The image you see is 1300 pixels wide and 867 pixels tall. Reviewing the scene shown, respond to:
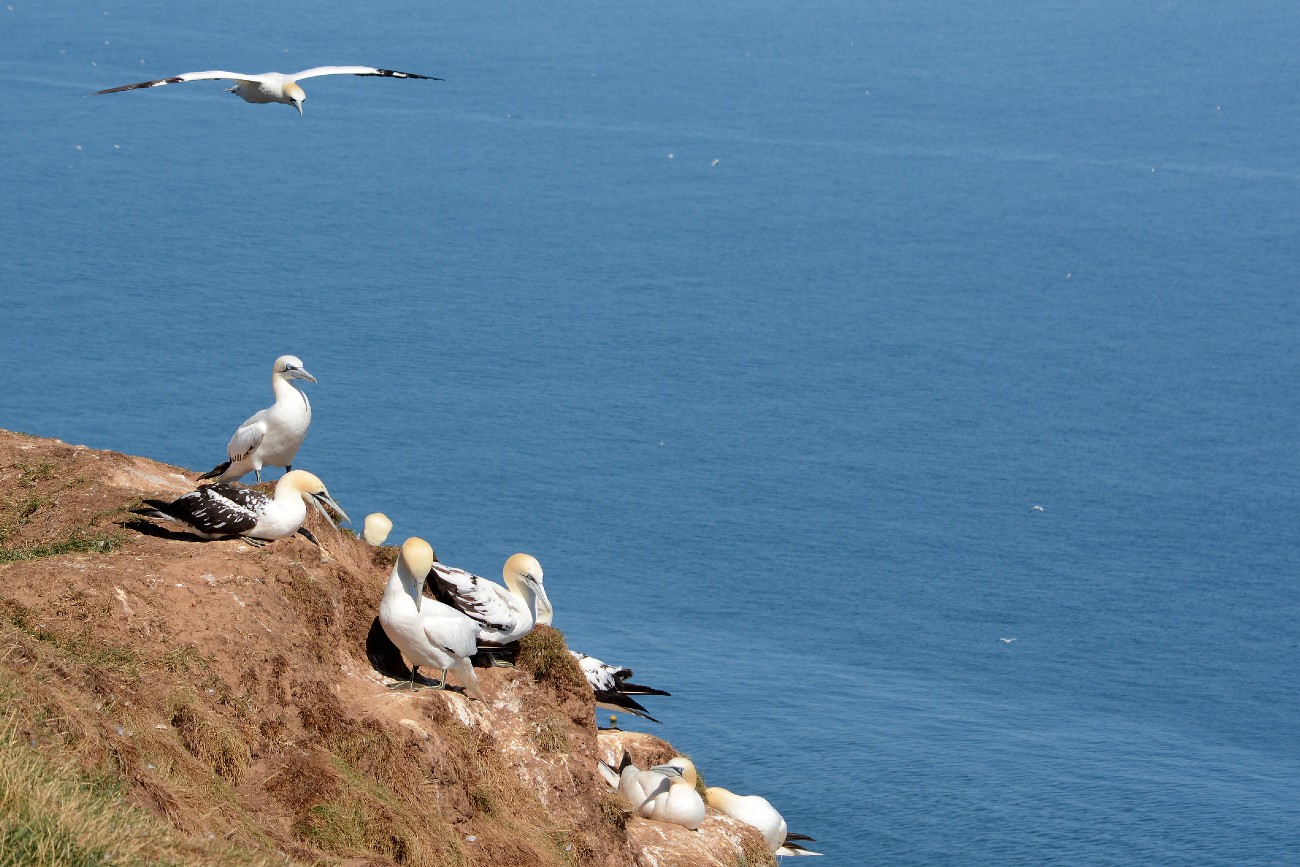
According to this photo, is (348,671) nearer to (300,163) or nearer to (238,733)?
(238,733)

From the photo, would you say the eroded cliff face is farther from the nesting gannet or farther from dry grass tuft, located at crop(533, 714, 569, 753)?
the nesting gannet

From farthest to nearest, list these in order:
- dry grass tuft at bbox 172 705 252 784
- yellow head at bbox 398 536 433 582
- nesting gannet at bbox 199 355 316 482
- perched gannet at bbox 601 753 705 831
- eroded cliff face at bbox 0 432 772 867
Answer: perched gannet at bbox 601 753 705 831 < nesting gannet at bbox 199 355 316 482 < yellow head at bbox 398 536 433 582 < dry grass tuft at bbox 172 705 252 784 < eroded cliff face at bbox 0 432 772 867

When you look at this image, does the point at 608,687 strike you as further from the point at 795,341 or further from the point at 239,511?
the point at 795,341

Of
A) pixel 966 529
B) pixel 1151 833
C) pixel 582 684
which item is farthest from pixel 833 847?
pixel 966 529

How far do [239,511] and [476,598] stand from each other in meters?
1.54

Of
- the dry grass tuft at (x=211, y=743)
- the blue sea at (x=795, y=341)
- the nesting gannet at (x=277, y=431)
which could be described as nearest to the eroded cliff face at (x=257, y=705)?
the dry grass tuft at (x=211, y=743)

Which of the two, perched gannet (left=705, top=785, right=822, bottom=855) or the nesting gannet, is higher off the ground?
the nesting gannet

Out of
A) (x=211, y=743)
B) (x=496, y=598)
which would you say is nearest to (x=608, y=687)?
(x=496, y=598)

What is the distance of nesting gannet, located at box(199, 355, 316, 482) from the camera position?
32.6 ft

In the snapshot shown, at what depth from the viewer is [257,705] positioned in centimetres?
797

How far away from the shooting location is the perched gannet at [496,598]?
31.1 feet

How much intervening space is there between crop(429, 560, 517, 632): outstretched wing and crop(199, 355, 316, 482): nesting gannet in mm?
1248

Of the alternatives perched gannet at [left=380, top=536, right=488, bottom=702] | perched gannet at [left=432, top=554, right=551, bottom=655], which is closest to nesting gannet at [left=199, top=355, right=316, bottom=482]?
perched gannet at [left=432, top=554, right=551, bottom=655]

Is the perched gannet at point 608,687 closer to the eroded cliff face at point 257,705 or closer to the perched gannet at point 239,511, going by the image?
the eroded cliff face at point 257,705
